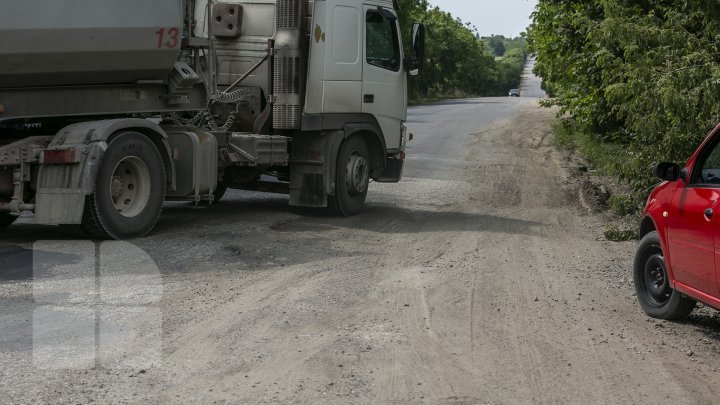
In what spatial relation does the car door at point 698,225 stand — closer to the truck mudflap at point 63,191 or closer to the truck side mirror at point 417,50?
the truck mudflap at point 63,191

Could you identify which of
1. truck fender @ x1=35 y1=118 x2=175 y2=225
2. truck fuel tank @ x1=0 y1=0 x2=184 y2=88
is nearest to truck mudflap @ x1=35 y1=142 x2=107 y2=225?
truck fender @ x1=35 y1=118 x2=175 y2=225

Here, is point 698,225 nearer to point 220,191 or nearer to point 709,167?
point 709,167

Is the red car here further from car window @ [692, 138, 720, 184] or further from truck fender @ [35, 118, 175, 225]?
truck fender @ [35, 118, 175, 225]

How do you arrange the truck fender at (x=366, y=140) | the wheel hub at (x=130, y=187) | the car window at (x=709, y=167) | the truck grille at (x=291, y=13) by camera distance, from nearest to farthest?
the car window at (x=709, y=167), the wheel hub at (x=130, y=187), the truck grille at (x=291, y=13), the truck fender at (x=366, y=140)

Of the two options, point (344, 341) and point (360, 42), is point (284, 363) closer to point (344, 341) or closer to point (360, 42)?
point (344, 341)

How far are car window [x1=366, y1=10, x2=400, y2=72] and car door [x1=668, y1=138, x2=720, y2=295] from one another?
283 inches

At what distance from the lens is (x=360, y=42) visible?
543 inches

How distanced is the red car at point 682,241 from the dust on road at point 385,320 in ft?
0.77

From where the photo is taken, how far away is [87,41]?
1035 cm

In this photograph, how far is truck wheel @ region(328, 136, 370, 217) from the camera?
45.2 feet

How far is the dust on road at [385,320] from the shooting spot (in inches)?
227

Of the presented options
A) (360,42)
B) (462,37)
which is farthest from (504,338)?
(462,37)

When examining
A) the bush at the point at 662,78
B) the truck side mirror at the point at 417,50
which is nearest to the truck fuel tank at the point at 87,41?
the truck side mirror at the point at 417,50

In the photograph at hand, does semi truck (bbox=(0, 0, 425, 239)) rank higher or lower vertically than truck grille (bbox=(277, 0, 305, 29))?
lower
